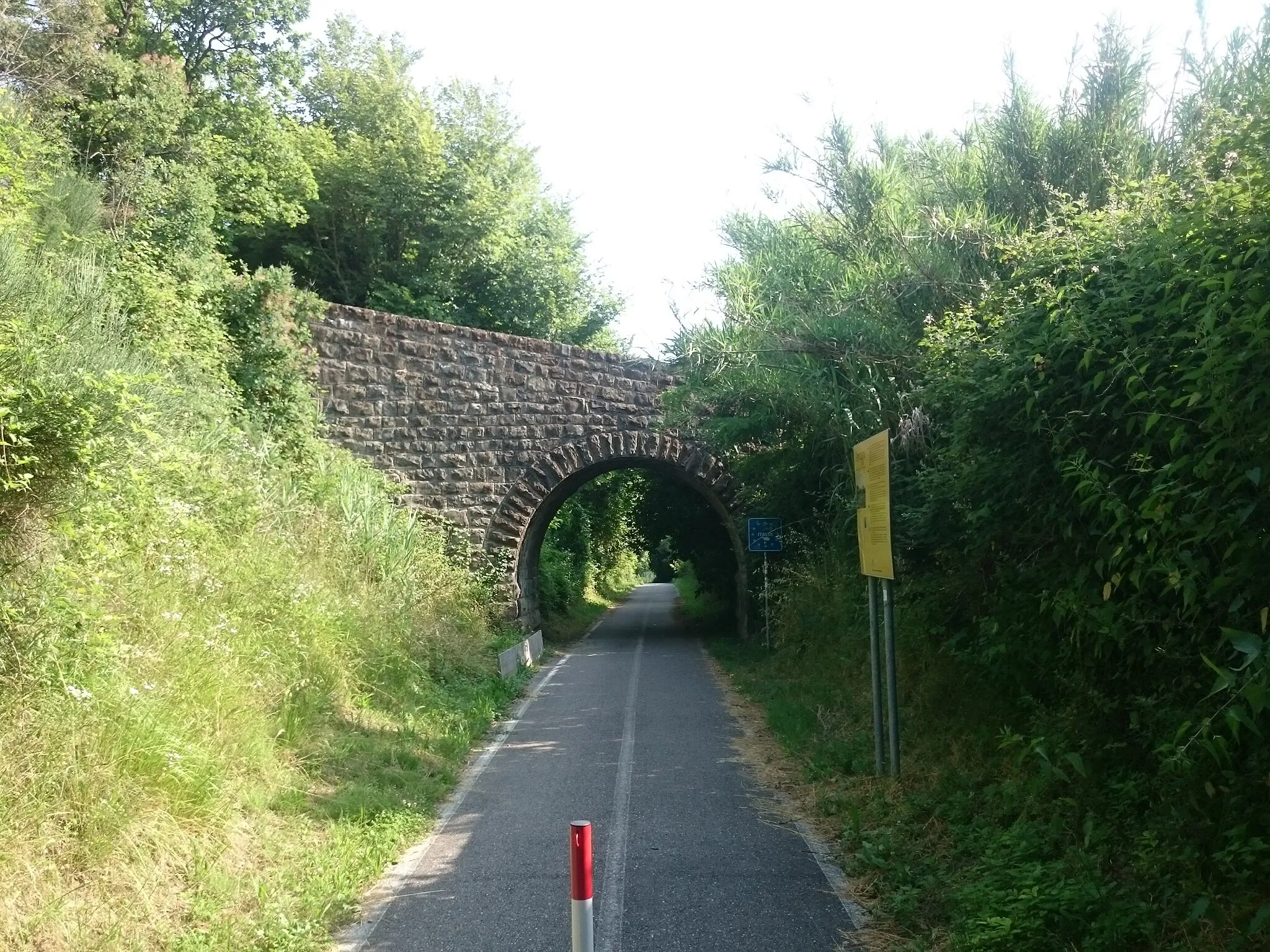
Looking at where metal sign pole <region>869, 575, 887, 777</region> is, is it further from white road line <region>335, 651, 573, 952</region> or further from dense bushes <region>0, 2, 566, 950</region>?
dense bushes <region>0, 2, 566, 950</region>

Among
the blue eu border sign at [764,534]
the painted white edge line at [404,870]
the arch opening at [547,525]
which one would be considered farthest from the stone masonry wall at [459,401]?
the painted white edge line at [404,870]

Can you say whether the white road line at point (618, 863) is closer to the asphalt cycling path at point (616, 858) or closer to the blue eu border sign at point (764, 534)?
the asphalt cycling path at point (616, 858)

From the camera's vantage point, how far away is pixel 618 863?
6047 millimetres

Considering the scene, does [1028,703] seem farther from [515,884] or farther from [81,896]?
[81,896]

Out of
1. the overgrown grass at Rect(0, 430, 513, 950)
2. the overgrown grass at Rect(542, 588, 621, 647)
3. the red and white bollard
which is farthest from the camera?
the overgrown grass at Rect(542, 588, 621, 647)

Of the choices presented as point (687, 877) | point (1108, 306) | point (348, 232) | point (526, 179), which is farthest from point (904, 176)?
point (526, 179)

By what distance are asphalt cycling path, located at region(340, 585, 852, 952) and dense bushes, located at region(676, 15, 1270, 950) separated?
618 millimetres

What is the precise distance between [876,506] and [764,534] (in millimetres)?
9003

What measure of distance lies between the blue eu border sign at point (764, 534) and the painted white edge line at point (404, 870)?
712 cm

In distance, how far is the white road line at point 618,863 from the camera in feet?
16.3

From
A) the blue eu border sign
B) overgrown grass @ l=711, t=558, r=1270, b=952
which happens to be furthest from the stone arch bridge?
overgrown grass @ l=711, t=558, r=1270, b=952

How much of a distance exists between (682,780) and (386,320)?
10866 millimetres

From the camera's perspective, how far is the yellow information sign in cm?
720

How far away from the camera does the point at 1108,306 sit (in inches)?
191
